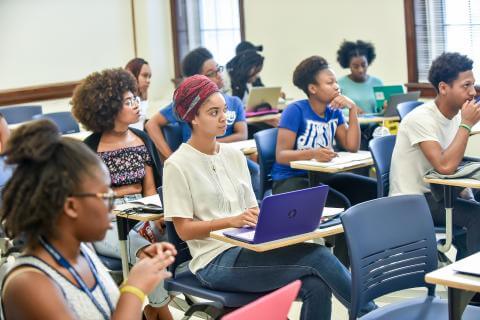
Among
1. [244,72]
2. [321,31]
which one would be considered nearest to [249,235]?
[244,72]

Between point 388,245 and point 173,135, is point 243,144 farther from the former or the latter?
point 388,245

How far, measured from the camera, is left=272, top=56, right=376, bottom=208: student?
14.7 ft

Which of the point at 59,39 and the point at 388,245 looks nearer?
the point at 388,245

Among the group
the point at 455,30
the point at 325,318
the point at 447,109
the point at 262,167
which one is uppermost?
the point at 455,30

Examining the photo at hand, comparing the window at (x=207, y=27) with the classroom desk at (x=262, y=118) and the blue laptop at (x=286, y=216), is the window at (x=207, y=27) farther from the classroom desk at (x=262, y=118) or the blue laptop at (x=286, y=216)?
the blue laptop at (x=286, y=216)

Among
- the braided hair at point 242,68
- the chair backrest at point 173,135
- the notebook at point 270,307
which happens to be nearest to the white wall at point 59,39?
the braided hair at point 242,68

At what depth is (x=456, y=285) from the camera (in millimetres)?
2219

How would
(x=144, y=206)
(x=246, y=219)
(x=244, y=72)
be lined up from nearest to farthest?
(x=246, y=219), (x=144, y=206), (x=244, y=72)

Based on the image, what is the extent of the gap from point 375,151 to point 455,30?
10.8 ft

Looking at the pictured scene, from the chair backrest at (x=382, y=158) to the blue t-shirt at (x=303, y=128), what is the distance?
572mm

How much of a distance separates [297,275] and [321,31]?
5189 millimetres

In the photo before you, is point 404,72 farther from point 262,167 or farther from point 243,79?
point 262,167

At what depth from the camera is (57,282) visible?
1818 millimetres

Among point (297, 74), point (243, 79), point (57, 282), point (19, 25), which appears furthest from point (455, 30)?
point (57, 282)
